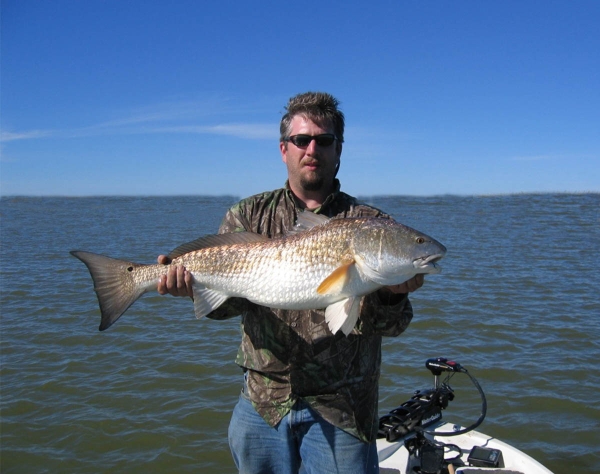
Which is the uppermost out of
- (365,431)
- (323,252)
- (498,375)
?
(323,252)

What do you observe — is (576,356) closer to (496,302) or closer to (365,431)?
(496,302)

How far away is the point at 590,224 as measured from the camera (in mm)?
Answer: 30188

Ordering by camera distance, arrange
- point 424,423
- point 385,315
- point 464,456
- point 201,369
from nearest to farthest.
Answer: point 385,315 < point 424,423 < point 464,456 < point 201,369

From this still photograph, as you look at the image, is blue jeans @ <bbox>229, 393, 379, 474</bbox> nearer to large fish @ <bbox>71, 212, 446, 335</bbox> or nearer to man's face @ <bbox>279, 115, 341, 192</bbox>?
large fish @ <bbox>71, 212, 446, 335</bbox>

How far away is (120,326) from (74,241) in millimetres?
14088

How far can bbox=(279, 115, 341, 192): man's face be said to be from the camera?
368 centimetres

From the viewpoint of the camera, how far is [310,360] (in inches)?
140

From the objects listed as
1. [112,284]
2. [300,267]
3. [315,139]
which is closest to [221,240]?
[300,267]

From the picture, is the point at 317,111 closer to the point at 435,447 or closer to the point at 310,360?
the point at 310,360

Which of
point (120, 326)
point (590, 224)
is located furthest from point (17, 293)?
point (590, 224)

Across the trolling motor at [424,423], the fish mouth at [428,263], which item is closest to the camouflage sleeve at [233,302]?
the fish mouth at [428,263]

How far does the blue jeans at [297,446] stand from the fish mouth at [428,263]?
1.26 meters

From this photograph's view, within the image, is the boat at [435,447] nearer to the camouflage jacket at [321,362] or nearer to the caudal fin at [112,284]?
the camouflage jacket at [321,362]

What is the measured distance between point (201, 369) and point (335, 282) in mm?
6563
